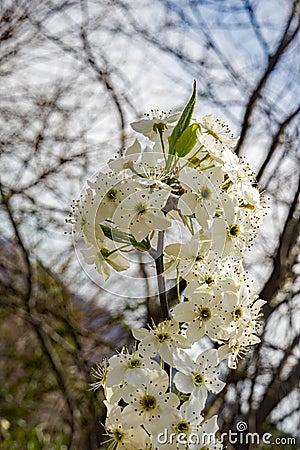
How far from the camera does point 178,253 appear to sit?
79cm

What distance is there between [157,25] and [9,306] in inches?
45.9

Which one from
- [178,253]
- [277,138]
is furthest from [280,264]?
[178,253]

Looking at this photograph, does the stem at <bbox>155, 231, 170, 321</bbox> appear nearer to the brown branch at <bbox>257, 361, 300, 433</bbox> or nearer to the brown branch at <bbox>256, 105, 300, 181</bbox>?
the brown branch at <bbox>256, 105, 300, 181</bbox>

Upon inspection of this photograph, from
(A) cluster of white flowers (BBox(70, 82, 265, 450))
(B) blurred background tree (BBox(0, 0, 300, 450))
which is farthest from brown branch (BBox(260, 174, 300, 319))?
(A) cluster of white flowers (BBox(70, 82, 265, 450))

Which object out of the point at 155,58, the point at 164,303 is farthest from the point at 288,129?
the point at 164,303

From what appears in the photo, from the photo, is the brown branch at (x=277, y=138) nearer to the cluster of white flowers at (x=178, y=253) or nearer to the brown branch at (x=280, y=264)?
the brown branch at (x=280, y=264)

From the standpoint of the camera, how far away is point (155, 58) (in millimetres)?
2383

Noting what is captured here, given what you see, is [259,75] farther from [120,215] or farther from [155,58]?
[120,215]

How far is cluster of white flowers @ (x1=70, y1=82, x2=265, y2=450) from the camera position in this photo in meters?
0.76

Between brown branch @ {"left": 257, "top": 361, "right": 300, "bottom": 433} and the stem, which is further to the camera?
brown branch @ {"left": 257, "top": 361, "right": 300, "bottom": 433}

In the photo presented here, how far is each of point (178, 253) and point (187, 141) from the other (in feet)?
0.43

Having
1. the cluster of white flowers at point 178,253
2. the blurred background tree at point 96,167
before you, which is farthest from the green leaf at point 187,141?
the blurred background tree at point 96,167

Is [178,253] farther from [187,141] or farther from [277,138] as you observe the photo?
[277,138]

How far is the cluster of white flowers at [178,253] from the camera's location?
76 cm
